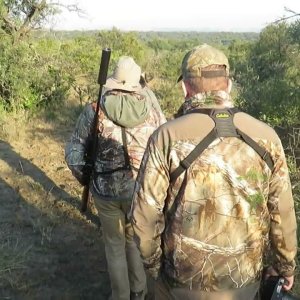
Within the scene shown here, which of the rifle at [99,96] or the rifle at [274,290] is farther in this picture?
the rifle at [99,96]

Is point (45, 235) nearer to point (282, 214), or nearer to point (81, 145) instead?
point (81, 145)

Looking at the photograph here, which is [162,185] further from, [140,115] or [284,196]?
[140,115]

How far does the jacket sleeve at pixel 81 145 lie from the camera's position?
356 cm

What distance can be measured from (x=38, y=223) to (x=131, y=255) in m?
1.84

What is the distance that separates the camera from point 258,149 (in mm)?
2154

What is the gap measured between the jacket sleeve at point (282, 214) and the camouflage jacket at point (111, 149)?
1.45 metres

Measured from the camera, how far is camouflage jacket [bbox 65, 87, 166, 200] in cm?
354

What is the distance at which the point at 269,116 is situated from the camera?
303 inches

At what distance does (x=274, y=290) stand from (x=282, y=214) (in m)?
0.36

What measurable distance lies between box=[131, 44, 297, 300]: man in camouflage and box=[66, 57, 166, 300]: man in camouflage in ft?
4.32

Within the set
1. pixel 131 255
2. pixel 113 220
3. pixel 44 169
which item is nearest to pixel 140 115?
pixel 113 220

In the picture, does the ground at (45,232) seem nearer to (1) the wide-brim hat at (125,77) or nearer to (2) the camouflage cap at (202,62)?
(1) the wide-brim hat at (125,77)

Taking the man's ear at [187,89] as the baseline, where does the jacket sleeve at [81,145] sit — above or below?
below

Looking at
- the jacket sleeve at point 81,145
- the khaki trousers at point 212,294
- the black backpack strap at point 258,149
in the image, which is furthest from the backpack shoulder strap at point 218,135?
the jacket sleeve at point 81,145
